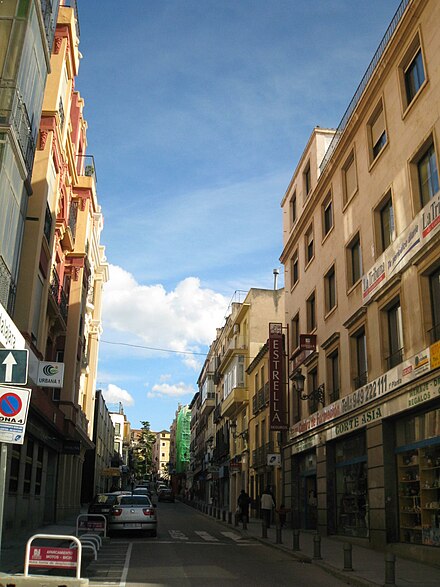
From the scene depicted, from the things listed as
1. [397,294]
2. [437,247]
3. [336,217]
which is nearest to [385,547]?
[397,294]

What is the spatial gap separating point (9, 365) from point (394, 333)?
11.7 m

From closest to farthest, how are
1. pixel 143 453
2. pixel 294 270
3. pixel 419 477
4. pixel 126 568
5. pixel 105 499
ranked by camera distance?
pixel 126 568
pixel 419 477
pixel 105 499
pixel 294 270
pixel 143 453

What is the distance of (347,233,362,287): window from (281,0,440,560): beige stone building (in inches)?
1.9

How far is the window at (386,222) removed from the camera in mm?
18250

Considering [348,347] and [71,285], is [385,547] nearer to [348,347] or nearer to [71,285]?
[348,347]

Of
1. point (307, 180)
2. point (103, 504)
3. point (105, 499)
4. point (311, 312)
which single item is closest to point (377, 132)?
point (307, 180)

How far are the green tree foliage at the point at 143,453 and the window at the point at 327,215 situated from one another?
120859 millimetres

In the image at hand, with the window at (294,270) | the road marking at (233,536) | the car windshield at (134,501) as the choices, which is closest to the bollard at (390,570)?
the road marking at (233,536)

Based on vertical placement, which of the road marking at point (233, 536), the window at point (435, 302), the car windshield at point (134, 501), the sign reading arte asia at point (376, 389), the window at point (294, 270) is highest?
the window at point (294, 270)

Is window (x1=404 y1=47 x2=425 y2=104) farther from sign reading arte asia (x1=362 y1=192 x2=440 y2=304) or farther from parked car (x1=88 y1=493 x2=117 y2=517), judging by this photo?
parked car (x1=88 y1=493 x2=117 y2=517)

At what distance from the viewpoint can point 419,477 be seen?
1523 centimetres

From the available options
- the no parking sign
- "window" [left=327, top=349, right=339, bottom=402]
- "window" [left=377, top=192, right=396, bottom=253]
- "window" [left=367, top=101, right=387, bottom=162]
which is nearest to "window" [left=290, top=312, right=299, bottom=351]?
"window" [left=327, top=349, right=339, bottom=402]

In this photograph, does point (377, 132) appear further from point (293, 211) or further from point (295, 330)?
point (295, 330)

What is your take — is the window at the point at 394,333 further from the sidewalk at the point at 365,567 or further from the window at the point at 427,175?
the sidewalk at the point at 365,567
